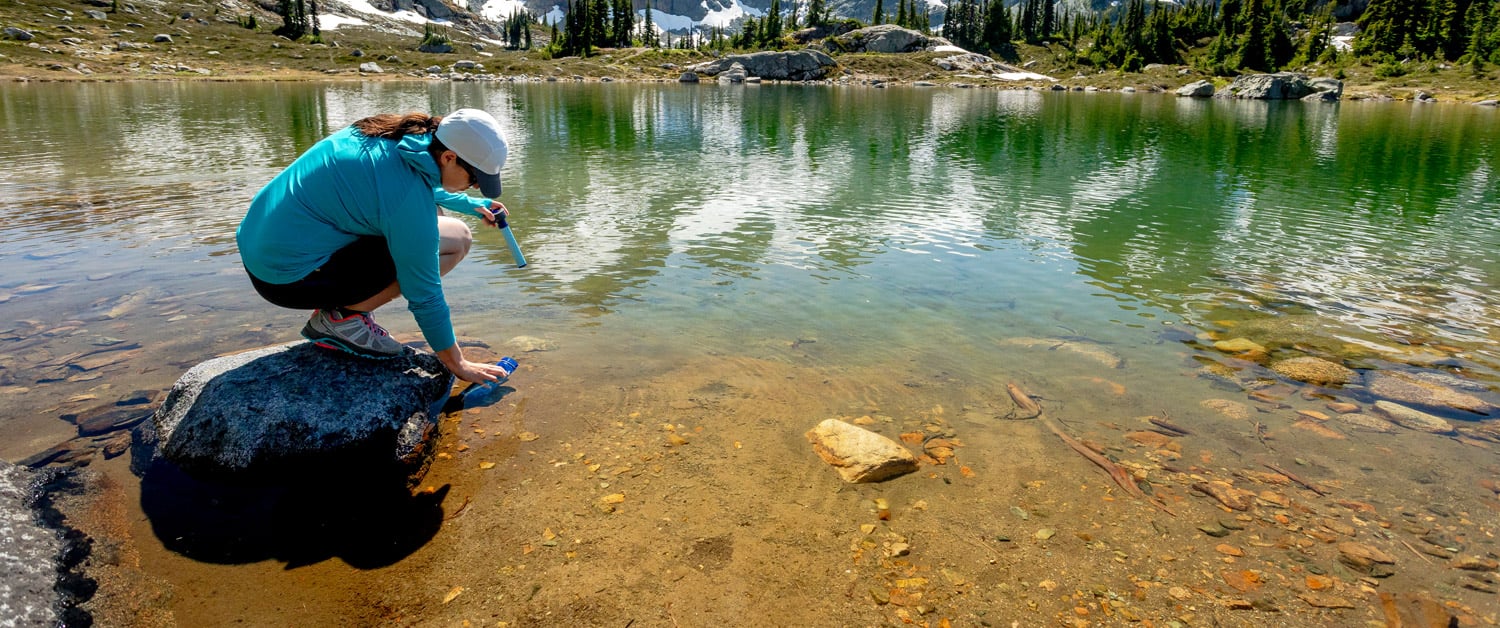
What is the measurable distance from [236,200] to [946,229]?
14841 millimetres

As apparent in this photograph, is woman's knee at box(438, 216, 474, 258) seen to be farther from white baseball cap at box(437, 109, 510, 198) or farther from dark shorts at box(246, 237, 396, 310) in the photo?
white baseball cap at box(437, 109, 510, 198)

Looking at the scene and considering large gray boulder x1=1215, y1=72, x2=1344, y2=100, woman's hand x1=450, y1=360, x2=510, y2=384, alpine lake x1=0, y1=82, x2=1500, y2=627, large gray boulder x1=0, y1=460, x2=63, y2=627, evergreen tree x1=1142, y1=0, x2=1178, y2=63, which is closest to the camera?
large gray boulder x1=0, y1=460, x2=63, y2=627

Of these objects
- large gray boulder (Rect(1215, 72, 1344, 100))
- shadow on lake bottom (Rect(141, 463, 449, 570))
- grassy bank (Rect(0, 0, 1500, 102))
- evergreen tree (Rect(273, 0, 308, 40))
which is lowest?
shadow on lake bottom (Rect(141, 463, 449, 570))

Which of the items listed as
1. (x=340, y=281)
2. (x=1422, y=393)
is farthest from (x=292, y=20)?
(x=1422, y=393)

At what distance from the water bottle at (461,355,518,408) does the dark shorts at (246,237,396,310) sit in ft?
4.59

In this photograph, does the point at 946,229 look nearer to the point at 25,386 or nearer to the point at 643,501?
the point at 643,501

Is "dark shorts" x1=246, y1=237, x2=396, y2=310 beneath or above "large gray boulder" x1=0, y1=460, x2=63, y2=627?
above

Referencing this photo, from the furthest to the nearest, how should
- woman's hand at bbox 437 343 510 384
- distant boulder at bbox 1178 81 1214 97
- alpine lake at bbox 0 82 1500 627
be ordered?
distant boulder at bbox 1178 81 1214 97
woman's hand at bbox 437 343 510 384
alpine lake at bbox 0 82 1500 627

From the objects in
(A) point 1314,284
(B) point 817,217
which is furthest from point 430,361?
(A) point 1314,284

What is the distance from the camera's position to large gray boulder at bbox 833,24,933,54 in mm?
167750

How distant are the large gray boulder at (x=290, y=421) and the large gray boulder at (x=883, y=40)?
176876 millimetres

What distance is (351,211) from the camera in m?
4.61

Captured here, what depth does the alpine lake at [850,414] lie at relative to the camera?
413 centimetres

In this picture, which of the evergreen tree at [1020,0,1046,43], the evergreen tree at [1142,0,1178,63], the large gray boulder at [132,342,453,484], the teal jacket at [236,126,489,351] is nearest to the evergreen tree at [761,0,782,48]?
the evergreen tree at [1020,0,1046,43]
